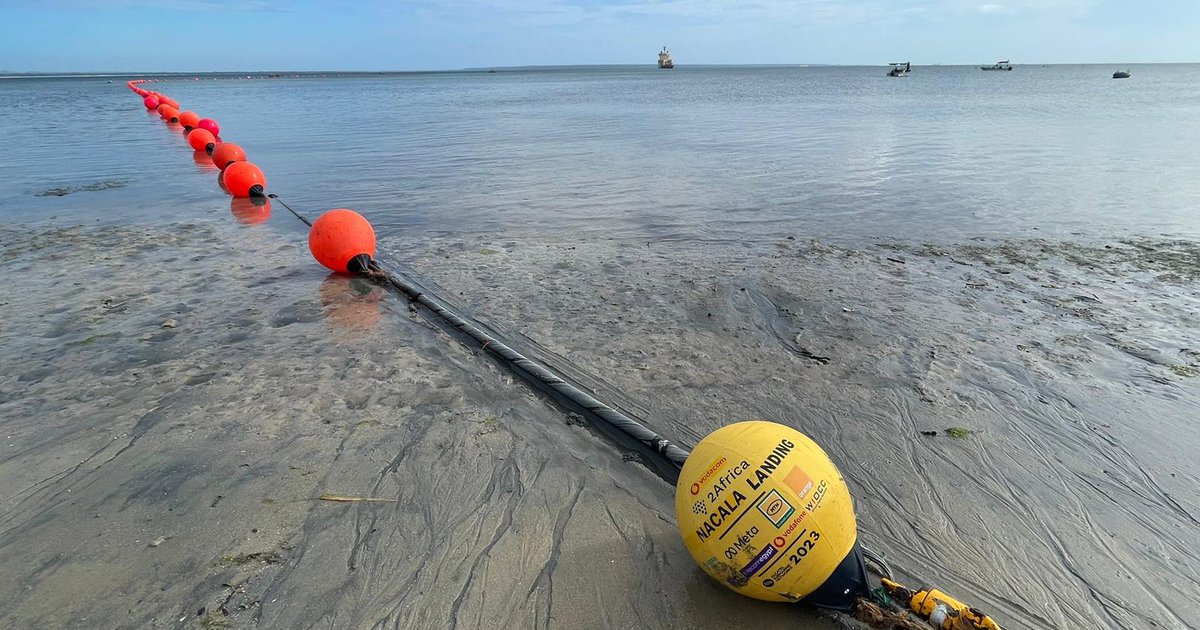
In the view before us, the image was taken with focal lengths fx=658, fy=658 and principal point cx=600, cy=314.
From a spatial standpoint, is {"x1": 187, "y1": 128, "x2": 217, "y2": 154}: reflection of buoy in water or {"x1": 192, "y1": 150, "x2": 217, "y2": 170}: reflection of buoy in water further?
{"x1": 187, "y1": 128, "x2": 217, "y2": 154}: reflection of buoy in water

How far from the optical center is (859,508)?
13.5 ft

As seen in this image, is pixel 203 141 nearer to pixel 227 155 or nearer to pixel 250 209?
pixel 227 155

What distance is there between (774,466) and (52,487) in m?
4.53

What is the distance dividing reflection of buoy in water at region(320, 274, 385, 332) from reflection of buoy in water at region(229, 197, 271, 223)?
4.52m

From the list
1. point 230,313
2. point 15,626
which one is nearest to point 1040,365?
point 15,626

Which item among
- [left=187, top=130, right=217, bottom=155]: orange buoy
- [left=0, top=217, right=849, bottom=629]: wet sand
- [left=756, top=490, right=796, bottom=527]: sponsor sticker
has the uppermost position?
[left=187, top=130, right=217, bottom=155]: orange buoy

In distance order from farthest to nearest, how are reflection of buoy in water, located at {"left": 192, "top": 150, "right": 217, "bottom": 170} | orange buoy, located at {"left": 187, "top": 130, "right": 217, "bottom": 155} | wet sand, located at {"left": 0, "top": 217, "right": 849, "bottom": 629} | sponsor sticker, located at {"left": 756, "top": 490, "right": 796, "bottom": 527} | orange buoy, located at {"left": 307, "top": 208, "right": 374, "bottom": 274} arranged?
1. orange buoy, located at {"left": 187, "top": 130, "right": 217, "bottom": 155}
2. reflection of buoy in water, located at {"left": 192, "top": 150, "right": 217, "bottom": 170}
3. orange buoy, located at {"left": 307, "top": 208, "right": 374, "bottom": 274}
4. wet sand, located at {"left": 0, "top": 217, "right": 849, "bottom": 629}
5. sponsor sticker, located at {"left": 756, "top": 490, "right": 796, "bottom": 527}

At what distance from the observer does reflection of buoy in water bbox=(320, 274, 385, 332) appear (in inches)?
275

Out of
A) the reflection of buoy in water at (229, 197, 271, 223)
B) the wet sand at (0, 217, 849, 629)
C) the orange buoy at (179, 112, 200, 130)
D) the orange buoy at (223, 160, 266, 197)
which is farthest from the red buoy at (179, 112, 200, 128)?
the wet sand at (0, 217, 849, 629)

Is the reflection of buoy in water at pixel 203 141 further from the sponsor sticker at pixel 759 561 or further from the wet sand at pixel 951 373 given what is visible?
the sponsor sticker at pixel 759 561

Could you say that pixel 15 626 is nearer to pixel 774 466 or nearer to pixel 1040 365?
pixel 774 466

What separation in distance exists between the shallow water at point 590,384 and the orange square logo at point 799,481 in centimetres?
76

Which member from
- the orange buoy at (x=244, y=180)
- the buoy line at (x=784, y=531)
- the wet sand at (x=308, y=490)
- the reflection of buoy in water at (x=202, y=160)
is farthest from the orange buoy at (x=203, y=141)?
the buoy line at (x=784, y=531)

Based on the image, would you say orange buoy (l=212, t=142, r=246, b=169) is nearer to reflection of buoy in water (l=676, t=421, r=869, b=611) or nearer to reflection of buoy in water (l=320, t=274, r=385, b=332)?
reflection of buoy in water (l=320, t=274, r=385, b=332)
